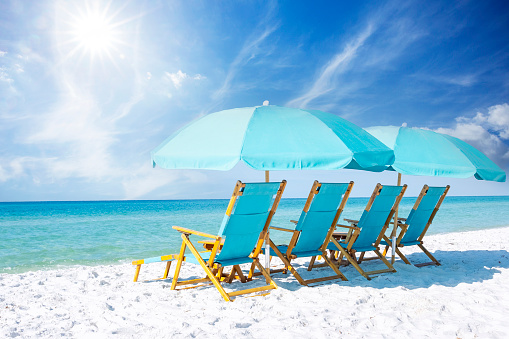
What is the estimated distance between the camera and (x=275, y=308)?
3.49 m

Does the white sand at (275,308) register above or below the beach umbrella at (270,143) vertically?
below

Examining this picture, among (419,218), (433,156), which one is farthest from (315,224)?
(419,218)

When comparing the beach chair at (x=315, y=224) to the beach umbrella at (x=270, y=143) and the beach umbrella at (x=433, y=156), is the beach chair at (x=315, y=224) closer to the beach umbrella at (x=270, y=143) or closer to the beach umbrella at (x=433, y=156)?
the beach umbrella at (x=270, y=143)

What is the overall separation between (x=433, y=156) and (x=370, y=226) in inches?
46.4

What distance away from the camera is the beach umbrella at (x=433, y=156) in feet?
15.5

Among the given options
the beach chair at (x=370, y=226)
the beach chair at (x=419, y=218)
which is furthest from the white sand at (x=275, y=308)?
the beach chair at (x=419, y=218)

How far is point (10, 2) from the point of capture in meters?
29.2

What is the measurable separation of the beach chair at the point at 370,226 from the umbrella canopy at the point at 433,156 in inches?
15.7

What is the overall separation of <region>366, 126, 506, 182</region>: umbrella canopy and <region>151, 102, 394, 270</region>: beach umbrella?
0.68 meters

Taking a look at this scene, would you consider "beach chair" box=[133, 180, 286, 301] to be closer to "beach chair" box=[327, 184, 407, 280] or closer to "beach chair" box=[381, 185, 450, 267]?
"beach chair" box=[327, 184, 407, 280]

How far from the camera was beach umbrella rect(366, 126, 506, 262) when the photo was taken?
471 centimetres

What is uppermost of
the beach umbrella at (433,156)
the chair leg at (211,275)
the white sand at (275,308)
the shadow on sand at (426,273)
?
the beach umbrella at (433,156)

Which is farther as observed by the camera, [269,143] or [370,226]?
[370,226]

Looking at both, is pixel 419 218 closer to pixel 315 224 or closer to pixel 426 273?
pixel 426 273
